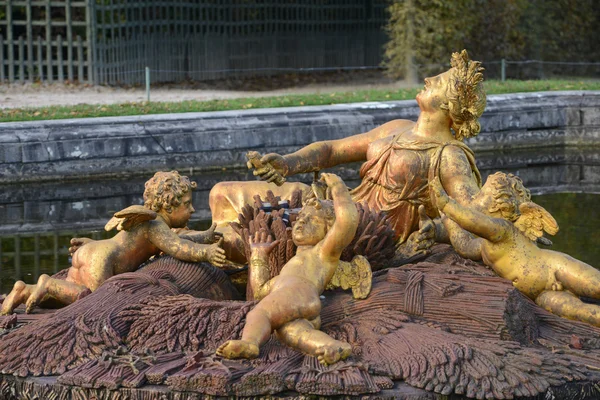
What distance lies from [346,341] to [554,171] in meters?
8.22

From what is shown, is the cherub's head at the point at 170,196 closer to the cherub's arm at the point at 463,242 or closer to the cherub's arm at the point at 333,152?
the cherub's arm at the point at 333,152

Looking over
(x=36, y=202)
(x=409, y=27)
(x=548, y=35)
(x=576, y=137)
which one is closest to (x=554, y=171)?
(x=576, y=137)

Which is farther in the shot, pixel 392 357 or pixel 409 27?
pixel 409 27

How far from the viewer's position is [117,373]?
14.8 feet

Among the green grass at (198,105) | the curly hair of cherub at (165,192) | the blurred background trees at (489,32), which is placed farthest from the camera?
the blurred background trees at (489,32)

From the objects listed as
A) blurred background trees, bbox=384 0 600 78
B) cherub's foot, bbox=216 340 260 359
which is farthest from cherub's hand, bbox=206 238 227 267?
blurred background trees, bbox=384 0 600 78

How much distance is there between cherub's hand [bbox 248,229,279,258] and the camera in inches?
194

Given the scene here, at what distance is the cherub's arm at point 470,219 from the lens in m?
4.90

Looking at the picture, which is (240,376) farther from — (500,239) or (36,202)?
(36,202)

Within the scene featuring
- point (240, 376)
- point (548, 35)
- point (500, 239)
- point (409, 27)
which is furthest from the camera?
point (548, 35)

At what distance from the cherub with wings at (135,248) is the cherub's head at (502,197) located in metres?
1.12

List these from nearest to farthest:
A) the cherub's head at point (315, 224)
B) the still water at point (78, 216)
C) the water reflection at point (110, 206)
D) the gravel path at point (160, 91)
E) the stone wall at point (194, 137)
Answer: the cherub's head at point (315, 224) → the still water at point (78, 216) → the water reflection at point (110, 206) → the stone wall at point (194, 137) → the gravel path at point (160, 91)

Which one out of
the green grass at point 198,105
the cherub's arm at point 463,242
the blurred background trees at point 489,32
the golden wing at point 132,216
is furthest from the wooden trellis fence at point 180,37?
the cherub's arm at point 463,242

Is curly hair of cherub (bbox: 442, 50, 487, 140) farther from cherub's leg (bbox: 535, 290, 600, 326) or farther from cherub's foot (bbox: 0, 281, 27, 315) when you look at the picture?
cherub's foot (bbox: 0, 281, 27, 315)
